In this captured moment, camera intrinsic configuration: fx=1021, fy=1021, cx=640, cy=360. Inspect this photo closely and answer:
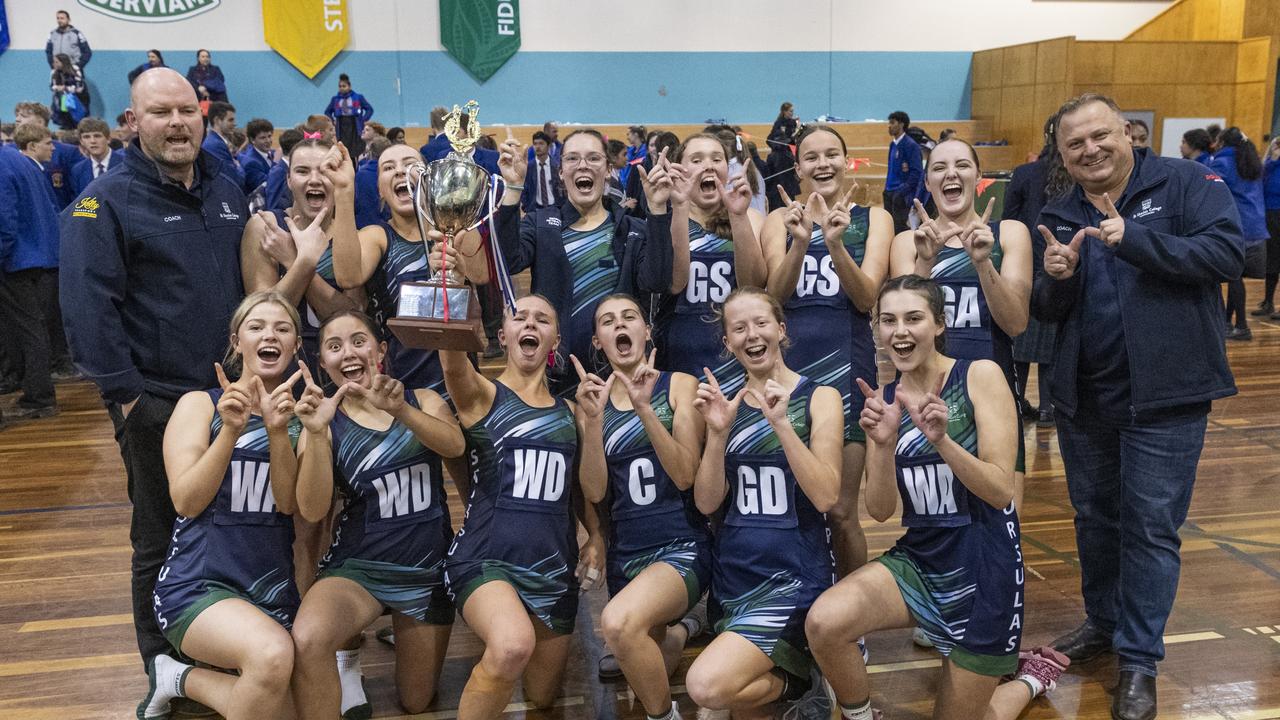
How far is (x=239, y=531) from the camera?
9.55 feet

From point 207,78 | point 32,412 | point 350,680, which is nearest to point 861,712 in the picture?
point 350,680

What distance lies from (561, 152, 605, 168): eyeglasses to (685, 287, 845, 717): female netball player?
808mm

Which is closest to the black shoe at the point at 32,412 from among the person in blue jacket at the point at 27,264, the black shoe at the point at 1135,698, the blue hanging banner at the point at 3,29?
the person in blue jacket at the point at 27,264

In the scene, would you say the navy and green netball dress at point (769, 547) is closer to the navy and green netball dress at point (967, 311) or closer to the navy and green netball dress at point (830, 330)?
the navy and green netball dress at point (830, 330)

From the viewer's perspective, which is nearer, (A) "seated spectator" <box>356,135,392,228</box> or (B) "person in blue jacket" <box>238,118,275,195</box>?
(A) "seated spectator" <box>356,135,392,228</box>

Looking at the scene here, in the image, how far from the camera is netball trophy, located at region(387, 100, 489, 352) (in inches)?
110

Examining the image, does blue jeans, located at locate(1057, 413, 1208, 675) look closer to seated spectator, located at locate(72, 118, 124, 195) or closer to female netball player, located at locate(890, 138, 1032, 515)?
female netball player, located at locate(890, 138, 1032, 515)

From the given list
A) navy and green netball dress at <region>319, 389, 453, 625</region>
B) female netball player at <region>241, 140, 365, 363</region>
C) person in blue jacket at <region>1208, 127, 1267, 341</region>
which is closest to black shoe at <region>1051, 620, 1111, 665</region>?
navy and green netball dress at <region>319, 389, 453, 625</region>

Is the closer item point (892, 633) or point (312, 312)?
point (312, 312)

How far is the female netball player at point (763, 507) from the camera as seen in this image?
2781 mm

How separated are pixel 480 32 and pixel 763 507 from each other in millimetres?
14237

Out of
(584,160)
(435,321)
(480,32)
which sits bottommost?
(435,321)

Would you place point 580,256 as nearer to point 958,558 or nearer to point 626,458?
point 626,458

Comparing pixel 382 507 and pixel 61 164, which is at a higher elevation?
pixel 61 164
